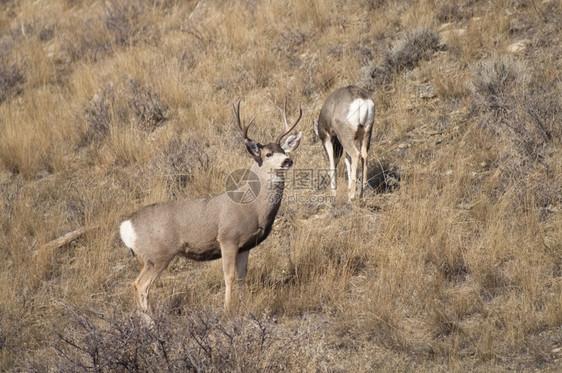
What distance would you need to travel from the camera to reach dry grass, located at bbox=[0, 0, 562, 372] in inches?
213

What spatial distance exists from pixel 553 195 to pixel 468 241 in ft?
4.26

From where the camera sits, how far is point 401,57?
10.8 metres

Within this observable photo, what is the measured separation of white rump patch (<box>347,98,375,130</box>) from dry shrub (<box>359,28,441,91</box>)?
7.68ft

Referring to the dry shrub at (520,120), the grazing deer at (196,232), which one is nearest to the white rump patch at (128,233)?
the grazing deer at (196,232)

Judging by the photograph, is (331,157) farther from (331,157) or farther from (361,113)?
(361,113)

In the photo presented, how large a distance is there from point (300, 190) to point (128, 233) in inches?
137

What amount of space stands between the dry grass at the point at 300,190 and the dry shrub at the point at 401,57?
0.09ft

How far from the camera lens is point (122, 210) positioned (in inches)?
341

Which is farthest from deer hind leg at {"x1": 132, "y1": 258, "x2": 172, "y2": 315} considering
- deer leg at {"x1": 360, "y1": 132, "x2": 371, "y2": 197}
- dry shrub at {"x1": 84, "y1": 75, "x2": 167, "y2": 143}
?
dry shrub at {"x1": 84, "y1": 75, "x2": 167, "y2": 143}

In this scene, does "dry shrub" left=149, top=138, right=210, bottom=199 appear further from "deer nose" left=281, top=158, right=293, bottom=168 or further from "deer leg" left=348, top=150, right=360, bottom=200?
"deer nose" left=281, top=158, right=293, bottom=168

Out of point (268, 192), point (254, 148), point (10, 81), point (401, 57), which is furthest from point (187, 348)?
point (10, 81)

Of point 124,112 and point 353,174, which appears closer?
point 353,174

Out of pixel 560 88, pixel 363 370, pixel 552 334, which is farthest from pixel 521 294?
pixel 560 88

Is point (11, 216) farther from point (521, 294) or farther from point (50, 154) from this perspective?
point (521, 294)
